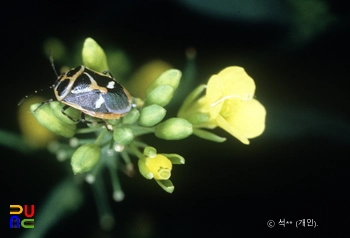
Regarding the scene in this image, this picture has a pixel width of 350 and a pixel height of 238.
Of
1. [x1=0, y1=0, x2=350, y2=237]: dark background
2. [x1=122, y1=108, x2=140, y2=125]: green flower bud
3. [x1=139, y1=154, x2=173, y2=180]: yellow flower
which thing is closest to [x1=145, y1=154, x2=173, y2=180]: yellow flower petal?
[x1=139, y1=154, x2=173, y2=180]: yellow flower

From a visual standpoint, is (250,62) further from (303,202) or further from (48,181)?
(48,181)

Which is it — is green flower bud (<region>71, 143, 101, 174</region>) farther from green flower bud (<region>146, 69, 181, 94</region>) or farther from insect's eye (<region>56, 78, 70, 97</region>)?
green flower bud (<region>146, 69, 181, 94</region>)

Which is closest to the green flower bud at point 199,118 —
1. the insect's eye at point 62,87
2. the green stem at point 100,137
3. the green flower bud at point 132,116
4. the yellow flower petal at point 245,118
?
the yellow flower petal at point 245,118

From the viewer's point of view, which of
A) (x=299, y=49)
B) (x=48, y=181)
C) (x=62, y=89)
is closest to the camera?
(x=62, y=89)

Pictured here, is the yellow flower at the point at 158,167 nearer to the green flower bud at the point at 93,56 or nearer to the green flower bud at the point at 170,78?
the green flower bud at the point at 170,78

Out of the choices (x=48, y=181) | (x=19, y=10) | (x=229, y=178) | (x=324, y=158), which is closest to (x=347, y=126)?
(x=324, y=158)

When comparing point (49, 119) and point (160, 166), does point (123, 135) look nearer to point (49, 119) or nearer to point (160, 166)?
point (160, 166)

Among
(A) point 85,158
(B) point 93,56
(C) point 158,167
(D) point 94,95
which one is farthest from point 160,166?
(B) point 93,56
